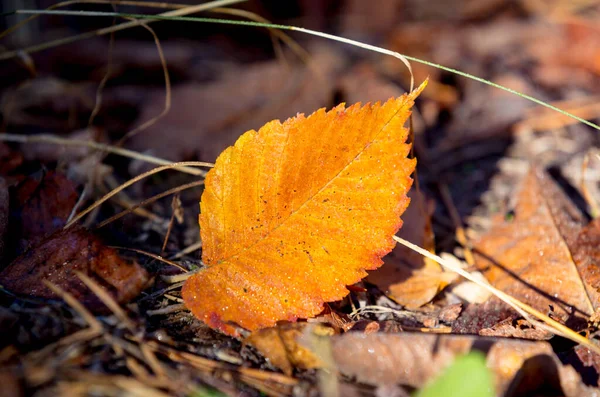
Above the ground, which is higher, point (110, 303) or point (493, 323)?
point (110, 303)

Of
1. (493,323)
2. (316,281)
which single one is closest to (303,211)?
(316,281)

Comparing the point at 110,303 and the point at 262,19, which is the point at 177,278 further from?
the point at 262,19

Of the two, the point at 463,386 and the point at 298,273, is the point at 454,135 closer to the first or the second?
the point at 298,273

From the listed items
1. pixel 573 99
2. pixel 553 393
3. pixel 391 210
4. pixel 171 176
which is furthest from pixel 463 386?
pixel 573 99

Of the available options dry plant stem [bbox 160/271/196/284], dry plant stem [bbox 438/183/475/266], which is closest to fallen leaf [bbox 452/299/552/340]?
dry plant stem [bbox 438/183/475/266]

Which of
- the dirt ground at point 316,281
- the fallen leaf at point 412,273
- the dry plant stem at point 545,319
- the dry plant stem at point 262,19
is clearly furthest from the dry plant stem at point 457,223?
the dry plant stem at point 262,19

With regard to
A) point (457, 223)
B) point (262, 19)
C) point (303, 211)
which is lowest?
point (457, 223)
